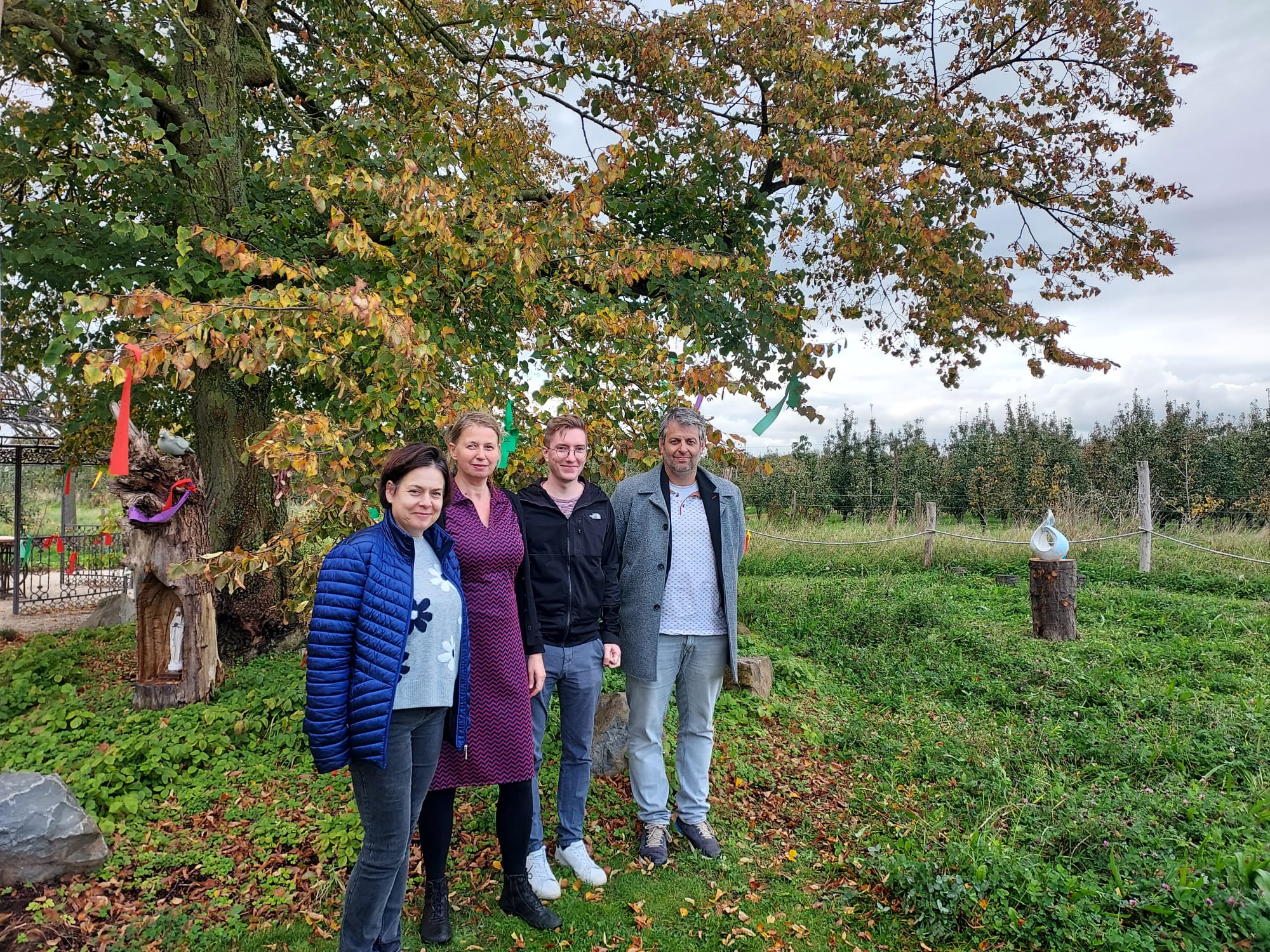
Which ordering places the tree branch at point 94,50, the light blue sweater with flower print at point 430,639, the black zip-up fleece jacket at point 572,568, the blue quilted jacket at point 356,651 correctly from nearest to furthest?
the blue quilted jacket at point 356,651 < the light blue sweater with flower print at point 430,639 < the black zip-up fleece jacket at point 572,568 < the tree branch at point 94,50

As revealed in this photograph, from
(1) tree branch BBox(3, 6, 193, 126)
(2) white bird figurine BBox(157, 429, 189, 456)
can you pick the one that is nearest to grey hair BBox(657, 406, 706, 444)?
(2) white bird figurine BBox(157, 429, 189, 456)

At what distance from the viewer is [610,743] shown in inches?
168

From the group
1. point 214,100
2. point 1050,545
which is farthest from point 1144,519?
point 214,100

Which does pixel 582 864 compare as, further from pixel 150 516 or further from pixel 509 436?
pixel 150 516

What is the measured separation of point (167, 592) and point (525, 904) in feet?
13.2

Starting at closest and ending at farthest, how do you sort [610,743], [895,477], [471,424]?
1. [471,424]
2. [610,743]
3. [895,477]

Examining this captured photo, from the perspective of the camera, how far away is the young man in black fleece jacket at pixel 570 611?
2.95 m

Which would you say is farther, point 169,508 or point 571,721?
point 169,508

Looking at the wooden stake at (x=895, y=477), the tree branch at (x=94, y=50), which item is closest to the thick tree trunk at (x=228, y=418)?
the tree branch at (x=94, y=50)

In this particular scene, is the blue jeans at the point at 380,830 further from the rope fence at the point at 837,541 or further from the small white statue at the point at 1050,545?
the rope fence at the point at 837,541

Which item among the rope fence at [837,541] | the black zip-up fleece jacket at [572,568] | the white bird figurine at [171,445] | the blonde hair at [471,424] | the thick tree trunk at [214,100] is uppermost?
the thick tree trunk at [214,100]

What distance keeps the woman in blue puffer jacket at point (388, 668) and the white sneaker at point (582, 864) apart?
2.99ft

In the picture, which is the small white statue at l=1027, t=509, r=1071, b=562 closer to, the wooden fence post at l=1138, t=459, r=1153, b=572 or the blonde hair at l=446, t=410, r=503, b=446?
the wooden fence post at l=1138, t=459, r=1153, b=572

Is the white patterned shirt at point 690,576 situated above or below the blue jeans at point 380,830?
above
